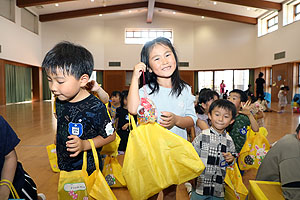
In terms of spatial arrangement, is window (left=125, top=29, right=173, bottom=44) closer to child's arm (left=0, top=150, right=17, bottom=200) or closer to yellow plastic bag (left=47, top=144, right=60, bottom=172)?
yellow plastic bag (left=47, top=144, right=60, bottom=172)

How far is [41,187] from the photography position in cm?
219

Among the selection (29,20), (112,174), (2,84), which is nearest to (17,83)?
(2,84)

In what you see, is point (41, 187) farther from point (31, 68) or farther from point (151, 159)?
point (31, 68)

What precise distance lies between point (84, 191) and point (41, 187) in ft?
4.35

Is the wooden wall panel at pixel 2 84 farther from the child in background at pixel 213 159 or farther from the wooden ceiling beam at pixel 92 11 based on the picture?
the child in background at pixel 213 159

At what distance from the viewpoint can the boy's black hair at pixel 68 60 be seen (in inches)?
44.0

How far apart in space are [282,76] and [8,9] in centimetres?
1491

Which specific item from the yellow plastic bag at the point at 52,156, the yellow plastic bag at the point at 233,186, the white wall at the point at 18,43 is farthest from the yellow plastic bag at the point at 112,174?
the white wall at the point at 18,43

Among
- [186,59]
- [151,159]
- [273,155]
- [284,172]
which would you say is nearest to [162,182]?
[151,159]

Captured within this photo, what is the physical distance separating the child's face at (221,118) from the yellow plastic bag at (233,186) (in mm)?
358

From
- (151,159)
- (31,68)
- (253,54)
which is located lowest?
(151,159)

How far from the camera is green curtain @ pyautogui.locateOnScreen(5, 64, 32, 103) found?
1257 cm

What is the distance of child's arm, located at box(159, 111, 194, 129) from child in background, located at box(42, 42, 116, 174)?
0.97ft

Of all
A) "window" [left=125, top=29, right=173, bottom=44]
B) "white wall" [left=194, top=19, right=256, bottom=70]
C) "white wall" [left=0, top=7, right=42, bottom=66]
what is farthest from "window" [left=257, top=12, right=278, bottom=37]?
"white wall" [left=0, top=7, right=42, bottom=66]
